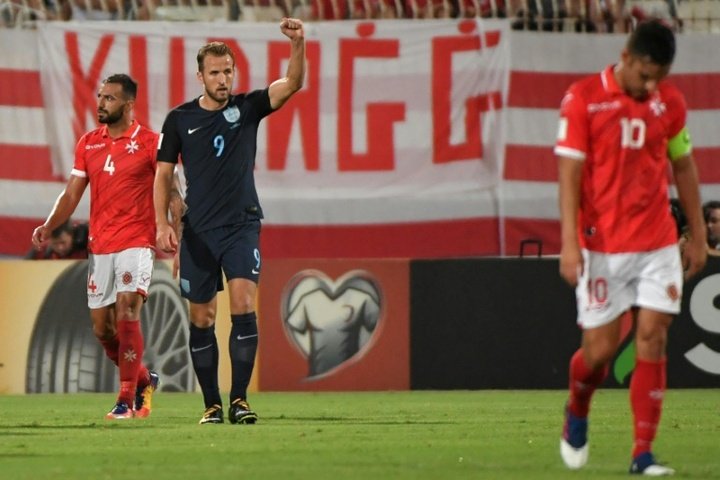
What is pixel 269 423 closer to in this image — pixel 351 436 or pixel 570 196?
pixel 351 436

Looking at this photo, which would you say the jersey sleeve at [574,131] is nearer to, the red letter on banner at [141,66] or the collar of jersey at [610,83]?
the collar of jersey at [610,83]

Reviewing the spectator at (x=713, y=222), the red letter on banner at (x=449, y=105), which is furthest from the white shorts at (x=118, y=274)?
the spectator at (x=713, y=222)

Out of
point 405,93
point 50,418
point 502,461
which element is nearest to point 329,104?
point 405,93

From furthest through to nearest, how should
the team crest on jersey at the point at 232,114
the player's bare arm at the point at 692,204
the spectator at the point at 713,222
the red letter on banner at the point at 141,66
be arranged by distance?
the red letter on banner at the point at 141,66 < the spectator at the point at 713,222 < the team crest on jersey at the point at 232,114 < the player's bare arm at the point at 692,204

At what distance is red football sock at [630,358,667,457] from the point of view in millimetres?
6945

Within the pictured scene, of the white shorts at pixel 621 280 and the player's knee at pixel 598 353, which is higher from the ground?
the white shorts at pixel 621 280

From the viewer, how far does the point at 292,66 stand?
977cm

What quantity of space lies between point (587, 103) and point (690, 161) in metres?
0.52

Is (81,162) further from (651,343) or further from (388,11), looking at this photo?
(388,11)

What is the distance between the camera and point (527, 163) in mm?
16125

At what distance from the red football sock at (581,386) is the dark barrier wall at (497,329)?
778 cm

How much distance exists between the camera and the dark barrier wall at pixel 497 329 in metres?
15.1

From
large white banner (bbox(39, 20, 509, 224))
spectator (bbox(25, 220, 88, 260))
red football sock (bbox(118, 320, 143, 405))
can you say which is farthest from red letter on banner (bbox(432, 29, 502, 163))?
red football sock (bbox(118, 320, 143, 405))

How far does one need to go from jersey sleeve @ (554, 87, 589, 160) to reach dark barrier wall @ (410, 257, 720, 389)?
813 cm
